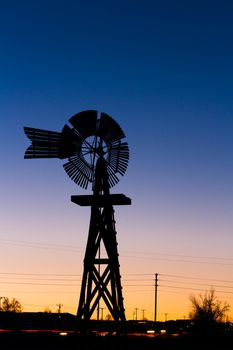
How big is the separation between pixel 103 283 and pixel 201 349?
7.77m

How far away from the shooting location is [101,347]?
763 inches

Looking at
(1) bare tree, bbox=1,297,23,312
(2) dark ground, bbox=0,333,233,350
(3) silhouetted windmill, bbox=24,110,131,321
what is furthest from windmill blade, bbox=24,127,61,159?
(1) bare tree, bbox=1,297,23,312

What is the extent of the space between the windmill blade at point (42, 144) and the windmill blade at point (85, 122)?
2.71ft

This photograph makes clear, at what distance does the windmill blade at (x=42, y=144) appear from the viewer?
19094 millimetres

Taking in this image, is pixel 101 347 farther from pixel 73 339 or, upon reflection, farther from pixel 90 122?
pixel 90 122

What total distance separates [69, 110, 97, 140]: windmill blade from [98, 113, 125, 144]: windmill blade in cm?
32

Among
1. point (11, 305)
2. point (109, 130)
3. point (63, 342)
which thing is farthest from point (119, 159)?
point (11, 305)

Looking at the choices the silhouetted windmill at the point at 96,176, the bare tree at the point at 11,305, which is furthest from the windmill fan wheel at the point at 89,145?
the bare tree at the point at 11,305

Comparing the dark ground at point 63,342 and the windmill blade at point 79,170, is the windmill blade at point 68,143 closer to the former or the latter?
the windmill blade at point 79,170

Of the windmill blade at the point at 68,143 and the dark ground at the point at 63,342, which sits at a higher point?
the windmill blade at the point at 68,143

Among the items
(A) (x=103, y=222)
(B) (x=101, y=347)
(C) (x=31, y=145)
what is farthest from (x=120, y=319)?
(C) (x=31, y=145)

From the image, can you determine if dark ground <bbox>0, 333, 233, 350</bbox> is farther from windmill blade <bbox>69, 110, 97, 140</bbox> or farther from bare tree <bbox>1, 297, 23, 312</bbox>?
bare tree <bbox>1, 297, 23, 312</bbox>

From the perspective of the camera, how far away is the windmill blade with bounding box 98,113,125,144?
804 inches

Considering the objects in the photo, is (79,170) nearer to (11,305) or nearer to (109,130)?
(109,130)
